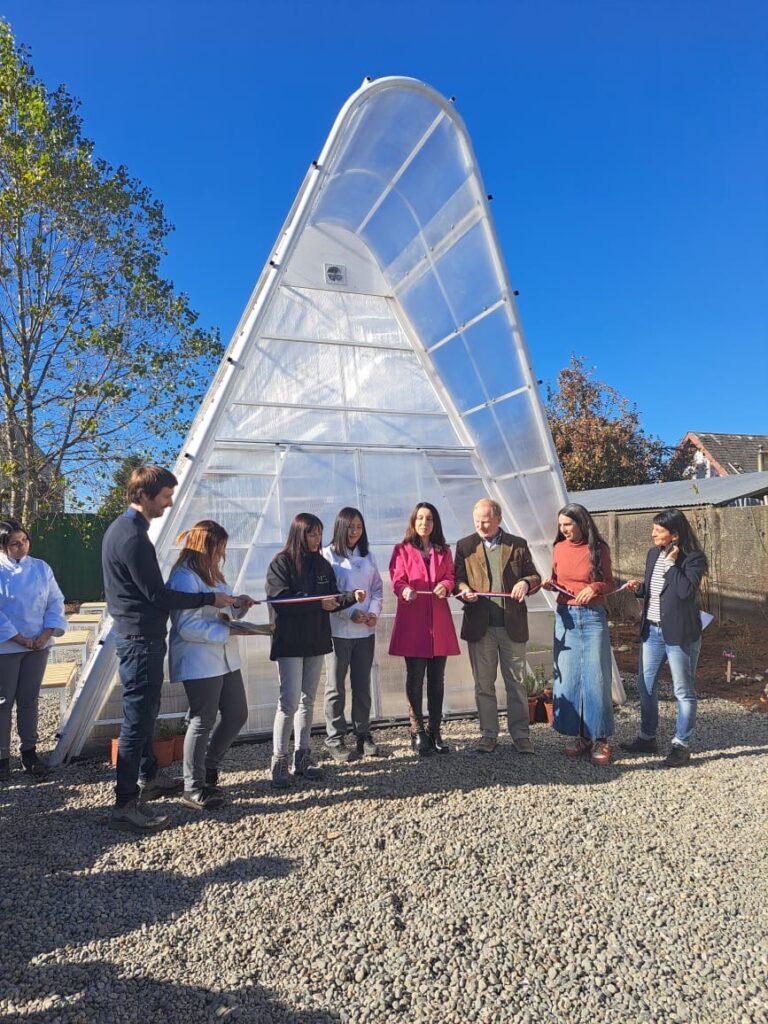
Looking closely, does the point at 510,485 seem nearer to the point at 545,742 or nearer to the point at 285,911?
the point at 545,742

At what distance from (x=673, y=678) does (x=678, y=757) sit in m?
0.57

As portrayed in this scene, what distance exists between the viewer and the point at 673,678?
4293 millimetres

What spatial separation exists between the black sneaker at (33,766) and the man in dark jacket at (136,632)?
1192 mm

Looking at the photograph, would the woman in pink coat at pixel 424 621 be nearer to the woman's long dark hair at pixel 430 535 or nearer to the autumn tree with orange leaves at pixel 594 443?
the woman's long dark hair at pixel 430 535

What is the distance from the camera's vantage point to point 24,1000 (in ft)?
7.18

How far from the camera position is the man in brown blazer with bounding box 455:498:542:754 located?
455 cm

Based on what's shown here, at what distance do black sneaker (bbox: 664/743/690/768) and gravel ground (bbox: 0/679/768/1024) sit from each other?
143 millimetres

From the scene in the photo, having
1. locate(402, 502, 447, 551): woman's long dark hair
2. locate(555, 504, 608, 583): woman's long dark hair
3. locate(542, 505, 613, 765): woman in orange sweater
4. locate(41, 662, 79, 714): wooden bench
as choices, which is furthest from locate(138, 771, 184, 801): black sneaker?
locate(555, 504, 608, 583): woman's long dark hair

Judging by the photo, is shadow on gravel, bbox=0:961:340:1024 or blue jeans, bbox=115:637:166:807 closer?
shadow on gravel, bbox=0:961:340:1024

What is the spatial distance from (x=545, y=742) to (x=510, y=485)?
2.15m

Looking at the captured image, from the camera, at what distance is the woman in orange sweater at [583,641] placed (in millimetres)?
4473

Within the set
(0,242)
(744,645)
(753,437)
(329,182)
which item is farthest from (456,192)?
(753,437)

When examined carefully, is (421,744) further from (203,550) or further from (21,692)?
(21,692)

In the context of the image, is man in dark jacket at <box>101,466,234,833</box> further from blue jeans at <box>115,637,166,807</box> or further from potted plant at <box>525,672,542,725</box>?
potted plant at <box>525,672,542,725</box>
